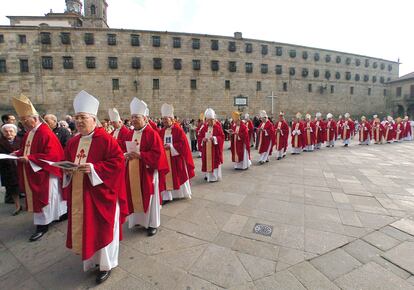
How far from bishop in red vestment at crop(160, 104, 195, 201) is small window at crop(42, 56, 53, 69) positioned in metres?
30.0

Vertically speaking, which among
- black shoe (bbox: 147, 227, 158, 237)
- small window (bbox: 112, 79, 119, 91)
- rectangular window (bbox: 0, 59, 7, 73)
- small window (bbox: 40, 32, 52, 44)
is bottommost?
black shoe (bbox: 147, 227, 158, 237)

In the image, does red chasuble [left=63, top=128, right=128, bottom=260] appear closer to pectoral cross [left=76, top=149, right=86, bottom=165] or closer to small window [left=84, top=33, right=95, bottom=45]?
pectoral cross [left=76, top=149, right=86, bottom=165]

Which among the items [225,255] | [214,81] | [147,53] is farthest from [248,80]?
[225,255]

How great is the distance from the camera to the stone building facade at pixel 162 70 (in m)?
26.3

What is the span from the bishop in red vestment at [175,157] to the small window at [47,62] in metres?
30.0

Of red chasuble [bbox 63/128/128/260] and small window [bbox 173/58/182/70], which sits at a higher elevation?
small window [bbox 173/58/182/70]

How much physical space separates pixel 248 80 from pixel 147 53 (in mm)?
15433

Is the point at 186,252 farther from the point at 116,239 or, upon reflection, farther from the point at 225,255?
the point at 116,239

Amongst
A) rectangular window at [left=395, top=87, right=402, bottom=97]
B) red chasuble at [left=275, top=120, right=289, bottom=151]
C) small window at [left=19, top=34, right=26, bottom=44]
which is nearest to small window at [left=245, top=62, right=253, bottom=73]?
red chasuble at [left=275, top=120, right=289, bottom=151]

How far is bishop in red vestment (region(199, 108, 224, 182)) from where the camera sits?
21.3ft

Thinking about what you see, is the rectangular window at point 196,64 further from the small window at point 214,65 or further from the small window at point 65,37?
the small window at point 65,37

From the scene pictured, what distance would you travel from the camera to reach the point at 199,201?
16.3 feet

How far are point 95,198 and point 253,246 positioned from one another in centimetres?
230

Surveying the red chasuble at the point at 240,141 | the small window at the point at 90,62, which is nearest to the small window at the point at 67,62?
→ the small window at the point at 90,62
